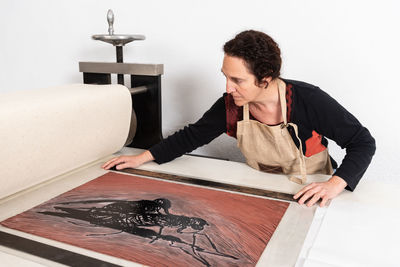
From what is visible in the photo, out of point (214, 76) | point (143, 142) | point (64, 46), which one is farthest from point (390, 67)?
point (64, 46)

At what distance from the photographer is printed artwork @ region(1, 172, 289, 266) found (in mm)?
755

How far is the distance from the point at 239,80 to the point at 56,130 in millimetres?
533

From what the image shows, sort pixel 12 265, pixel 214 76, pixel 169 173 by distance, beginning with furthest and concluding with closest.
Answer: pixel 214 76 < pixel 169 173 < pixel 12 265

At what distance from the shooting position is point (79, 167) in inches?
48.4

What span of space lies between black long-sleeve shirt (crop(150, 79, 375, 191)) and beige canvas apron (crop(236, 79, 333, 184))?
0.09 ft

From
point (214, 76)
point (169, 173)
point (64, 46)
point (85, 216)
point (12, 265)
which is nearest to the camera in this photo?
point (12, 265)

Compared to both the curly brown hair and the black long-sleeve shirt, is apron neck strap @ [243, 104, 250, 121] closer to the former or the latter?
the black long-sleeve shirt

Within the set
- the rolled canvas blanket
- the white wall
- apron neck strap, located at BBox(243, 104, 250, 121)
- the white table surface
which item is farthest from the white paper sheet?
the rolled canvas blanket

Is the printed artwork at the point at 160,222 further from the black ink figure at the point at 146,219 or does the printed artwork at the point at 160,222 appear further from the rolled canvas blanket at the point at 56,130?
the rolled canvas blanket at the point at 56,130

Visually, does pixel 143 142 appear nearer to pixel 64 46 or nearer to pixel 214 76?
pixel 214 76

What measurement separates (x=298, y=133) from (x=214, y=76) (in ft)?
1.95

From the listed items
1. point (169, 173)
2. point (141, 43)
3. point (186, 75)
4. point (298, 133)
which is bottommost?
point (169, 173)

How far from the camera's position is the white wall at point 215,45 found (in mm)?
1438

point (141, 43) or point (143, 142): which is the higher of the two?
point (141, 43)
